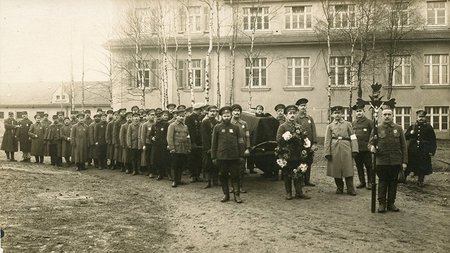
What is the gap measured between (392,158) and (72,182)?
849cm

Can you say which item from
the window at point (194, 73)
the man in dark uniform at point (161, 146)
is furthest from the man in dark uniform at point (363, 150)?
the window at point (194, 73)

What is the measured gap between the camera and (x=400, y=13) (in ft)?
85.3

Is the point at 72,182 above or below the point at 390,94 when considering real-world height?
below

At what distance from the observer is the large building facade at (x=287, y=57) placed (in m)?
27.2

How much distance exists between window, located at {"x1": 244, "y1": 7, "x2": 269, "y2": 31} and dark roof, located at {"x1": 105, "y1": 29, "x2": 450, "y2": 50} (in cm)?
62

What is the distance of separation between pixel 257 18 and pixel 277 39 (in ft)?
7.64

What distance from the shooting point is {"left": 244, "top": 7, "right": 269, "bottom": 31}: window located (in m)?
28.9

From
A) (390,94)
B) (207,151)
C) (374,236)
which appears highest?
(390,94)

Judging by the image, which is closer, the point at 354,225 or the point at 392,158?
the point at 354,225

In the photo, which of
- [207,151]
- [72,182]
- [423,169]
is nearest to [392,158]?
[423,169]

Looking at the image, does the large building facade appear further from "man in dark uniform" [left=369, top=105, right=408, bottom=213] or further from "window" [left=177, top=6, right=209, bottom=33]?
"man in dark uniform" [left=369, top=105, right=408, bottom=213]

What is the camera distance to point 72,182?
41.9 feet

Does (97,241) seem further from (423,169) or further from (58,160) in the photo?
(58,160)

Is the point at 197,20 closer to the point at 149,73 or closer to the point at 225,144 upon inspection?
the point at 149,73
